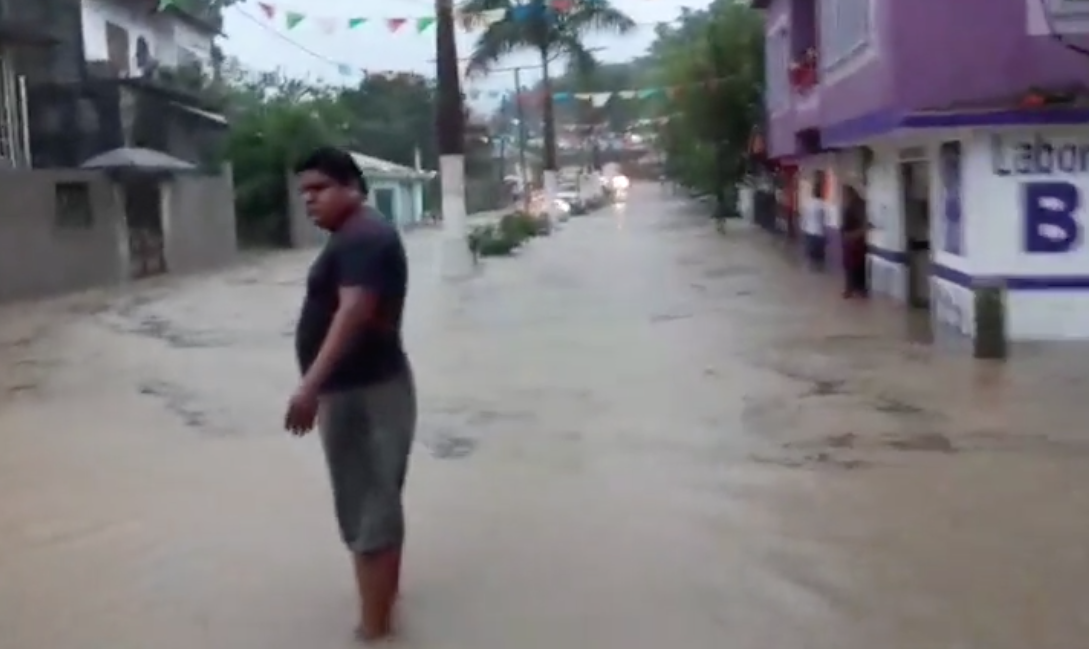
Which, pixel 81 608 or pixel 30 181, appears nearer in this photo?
pixel 81 608

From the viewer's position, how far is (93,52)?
38625 mm

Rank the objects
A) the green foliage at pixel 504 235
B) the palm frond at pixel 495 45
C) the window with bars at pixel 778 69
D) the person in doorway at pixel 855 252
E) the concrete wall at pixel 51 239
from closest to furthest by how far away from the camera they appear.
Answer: the person in doorway at pixel 855 252, the concrete wall at pixel 51 239, the window with bars at pixel 778 69, the green foliage at pixel 504 235, the palm frond at pixel 495 45

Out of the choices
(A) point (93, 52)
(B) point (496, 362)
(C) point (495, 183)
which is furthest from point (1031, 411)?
(C) point (495, 183)

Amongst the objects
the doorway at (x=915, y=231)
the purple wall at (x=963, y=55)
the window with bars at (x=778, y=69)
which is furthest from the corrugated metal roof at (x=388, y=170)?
the purple wall at (x=963, y=55)

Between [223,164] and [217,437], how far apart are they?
98.9ft

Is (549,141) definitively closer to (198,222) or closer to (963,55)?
(198,222)

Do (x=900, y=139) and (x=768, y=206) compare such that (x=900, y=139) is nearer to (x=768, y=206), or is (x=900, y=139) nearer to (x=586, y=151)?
(x=768, y=206)

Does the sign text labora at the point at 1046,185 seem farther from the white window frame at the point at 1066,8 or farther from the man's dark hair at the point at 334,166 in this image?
the man's dark hair at the point at 334,166

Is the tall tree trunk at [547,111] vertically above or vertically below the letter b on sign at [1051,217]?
above

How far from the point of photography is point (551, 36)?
53375mm

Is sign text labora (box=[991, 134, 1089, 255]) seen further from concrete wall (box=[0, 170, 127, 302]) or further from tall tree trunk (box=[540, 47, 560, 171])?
tall tree trunk (box=[540, 47, 560, 171])

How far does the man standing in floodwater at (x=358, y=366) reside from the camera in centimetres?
580

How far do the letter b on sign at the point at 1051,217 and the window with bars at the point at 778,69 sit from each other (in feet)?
39.7

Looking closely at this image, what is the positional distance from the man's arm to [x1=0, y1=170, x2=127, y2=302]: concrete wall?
22827 mm
